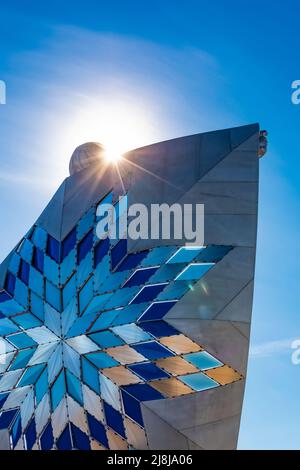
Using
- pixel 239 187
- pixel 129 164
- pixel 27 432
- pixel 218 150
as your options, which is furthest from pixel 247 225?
pixel 27 432

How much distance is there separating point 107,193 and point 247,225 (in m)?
5.81

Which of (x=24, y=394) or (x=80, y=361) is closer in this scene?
(x=80, y=361)

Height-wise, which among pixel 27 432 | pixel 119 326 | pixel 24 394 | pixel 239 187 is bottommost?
pixel 27 432

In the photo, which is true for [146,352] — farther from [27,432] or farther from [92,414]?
[27,432]

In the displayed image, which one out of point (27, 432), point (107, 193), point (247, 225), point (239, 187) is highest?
point (107, 193)

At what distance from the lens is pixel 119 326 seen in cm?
1731

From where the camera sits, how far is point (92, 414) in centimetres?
1798

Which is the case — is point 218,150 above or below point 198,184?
above

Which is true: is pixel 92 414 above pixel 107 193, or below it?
below

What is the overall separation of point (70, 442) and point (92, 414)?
141 cm

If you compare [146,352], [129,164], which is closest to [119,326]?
[146,352]
